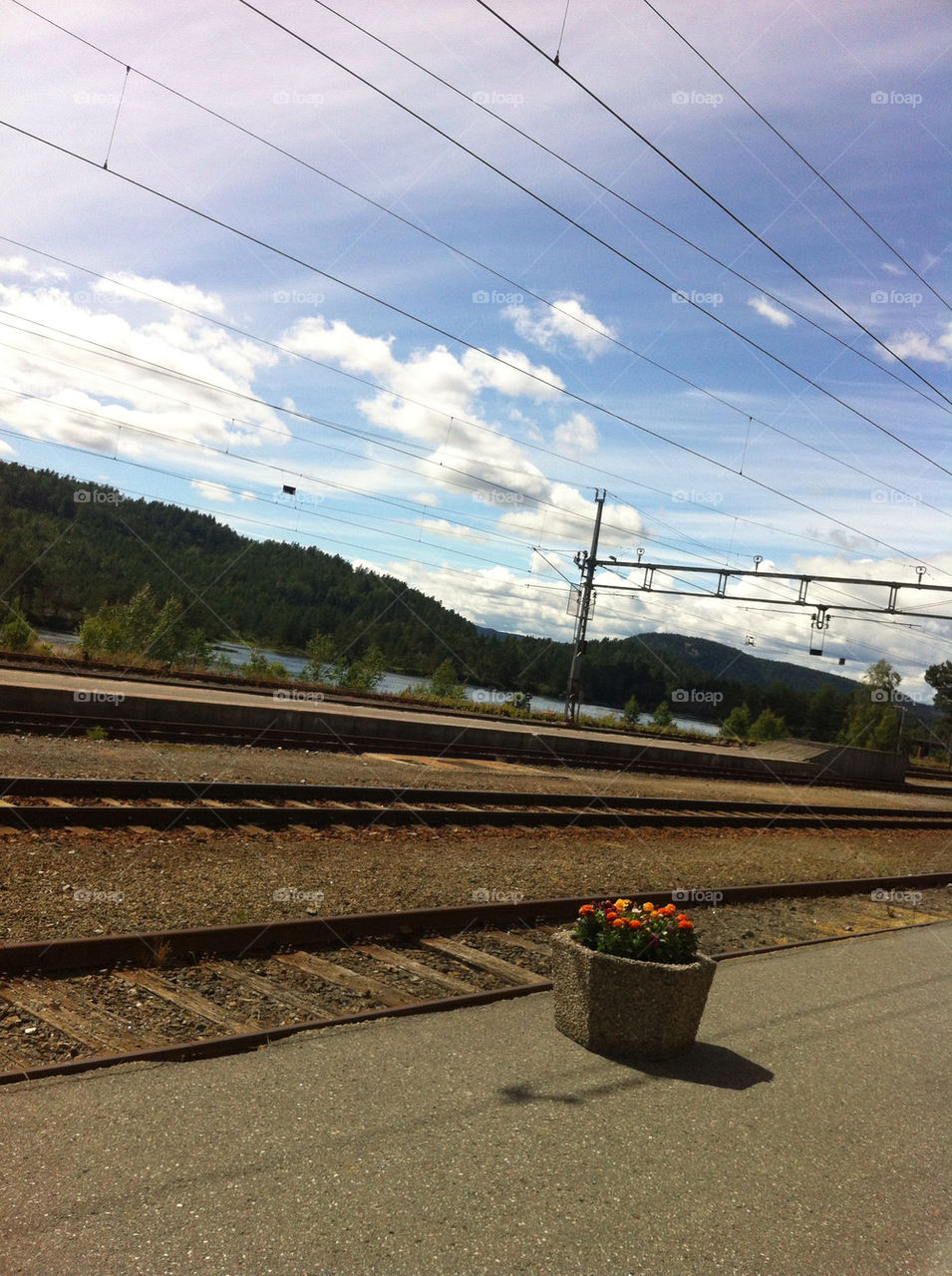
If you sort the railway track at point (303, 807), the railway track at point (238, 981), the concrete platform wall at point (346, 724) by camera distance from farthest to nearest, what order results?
the concrete platform wall at point (346, 724) < the railway track at point (303, 807) < the railway track at point (238, 981)

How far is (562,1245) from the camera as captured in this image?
3.88 metres

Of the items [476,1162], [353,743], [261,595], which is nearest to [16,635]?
[353,743]

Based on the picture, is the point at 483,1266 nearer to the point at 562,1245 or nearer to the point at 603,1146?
the point at 562,1245

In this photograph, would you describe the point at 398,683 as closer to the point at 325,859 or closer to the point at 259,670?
the point at 259,670

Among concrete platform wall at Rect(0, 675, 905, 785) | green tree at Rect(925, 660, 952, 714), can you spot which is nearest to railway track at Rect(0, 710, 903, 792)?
concrete platform wall at Rect(0, 675, 905, 785)

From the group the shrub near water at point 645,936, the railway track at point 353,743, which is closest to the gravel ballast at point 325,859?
the railway track at point 353,743

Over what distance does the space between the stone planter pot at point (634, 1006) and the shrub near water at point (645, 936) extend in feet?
0.32

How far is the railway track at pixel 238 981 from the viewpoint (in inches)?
221

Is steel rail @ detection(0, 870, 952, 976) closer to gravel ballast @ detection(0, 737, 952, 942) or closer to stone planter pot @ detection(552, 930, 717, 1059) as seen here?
gravel ballast @ detection(0, 737, 952, 942)

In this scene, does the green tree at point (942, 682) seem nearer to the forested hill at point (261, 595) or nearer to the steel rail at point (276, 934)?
the forested hill at point (261, 595)

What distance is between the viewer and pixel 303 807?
43.5 ft

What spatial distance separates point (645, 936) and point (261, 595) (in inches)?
4492

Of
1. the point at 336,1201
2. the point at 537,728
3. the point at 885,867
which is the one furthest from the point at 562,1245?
the point at 537,728

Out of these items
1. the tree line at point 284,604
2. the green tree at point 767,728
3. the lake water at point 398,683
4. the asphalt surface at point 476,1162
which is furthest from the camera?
the green tree at point 767,728
